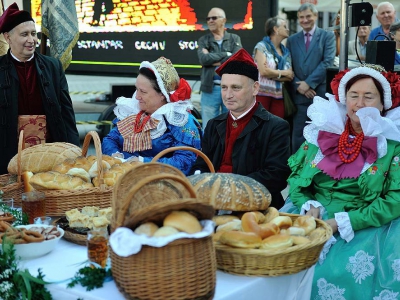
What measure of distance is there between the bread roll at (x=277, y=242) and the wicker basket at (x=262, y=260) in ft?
0.10

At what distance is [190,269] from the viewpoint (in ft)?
6.36

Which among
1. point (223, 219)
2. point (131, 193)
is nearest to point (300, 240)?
point (223, 219)

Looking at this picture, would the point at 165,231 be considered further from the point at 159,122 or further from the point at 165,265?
the point at 159,122

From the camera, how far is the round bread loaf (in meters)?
2.49

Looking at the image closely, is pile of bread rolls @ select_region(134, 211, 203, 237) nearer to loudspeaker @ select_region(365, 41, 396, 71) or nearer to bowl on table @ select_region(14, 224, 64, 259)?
bowl on table @ select_region(14, 224, 64, 259)

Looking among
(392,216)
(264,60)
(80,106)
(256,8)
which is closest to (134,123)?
(392,216)

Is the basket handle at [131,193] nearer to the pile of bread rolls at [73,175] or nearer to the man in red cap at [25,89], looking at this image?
the pile of bread rolls at [73,175]

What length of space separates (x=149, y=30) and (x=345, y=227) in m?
6.25

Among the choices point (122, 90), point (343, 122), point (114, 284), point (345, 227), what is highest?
point (343, 122)

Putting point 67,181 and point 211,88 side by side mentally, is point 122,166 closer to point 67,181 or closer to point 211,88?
point 67,181

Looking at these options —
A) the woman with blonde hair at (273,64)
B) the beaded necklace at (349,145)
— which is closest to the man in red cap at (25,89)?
the beaded necklace at (349,145)

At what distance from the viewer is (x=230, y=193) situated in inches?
98.2

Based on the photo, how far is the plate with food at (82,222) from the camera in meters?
2.52

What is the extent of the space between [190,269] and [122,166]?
125 cm
